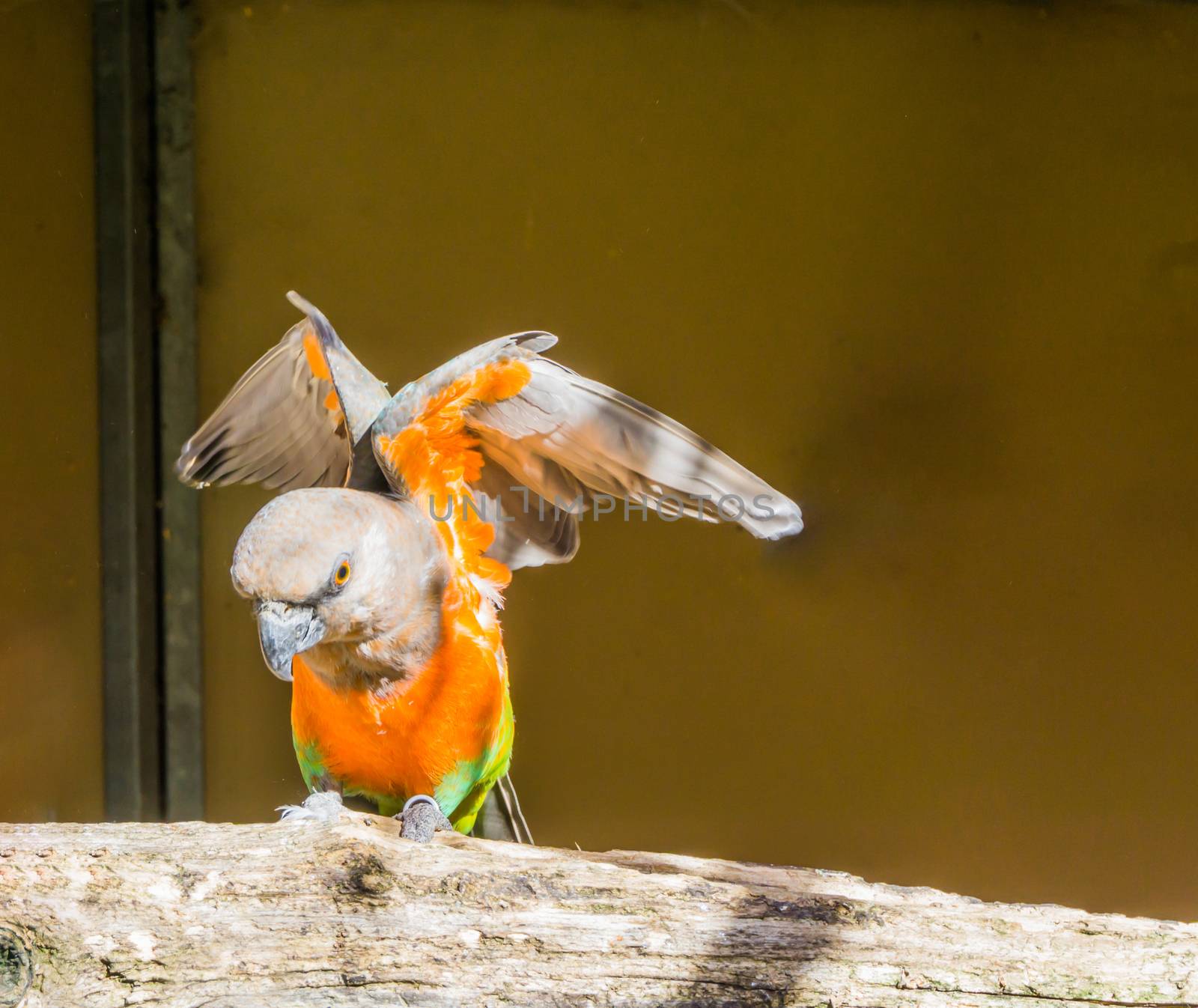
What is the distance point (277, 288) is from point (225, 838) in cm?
216

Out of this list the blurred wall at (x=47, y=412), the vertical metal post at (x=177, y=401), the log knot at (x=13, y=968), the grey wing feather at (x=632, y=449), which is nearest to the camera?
the log knot at (x=13, y=968)

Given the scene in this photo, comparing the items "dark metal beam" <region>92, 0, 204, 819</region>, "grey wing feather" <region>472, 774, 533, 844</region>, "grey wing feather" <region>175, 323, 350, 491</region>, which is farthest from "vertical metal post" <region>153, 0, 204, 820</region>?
"grey wing feather" <region>472, 774, 533, 844</region>

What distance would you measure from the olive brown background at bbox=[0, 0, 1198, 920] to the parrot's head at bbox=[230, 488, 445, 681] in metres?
1.35

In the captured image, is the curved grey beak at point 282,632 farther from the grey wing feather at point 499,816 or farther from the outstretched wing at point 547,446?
the grey wing feather at point 499,816

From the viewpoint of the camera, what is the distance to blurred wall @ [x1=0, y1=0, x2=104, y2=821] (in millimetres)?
3021

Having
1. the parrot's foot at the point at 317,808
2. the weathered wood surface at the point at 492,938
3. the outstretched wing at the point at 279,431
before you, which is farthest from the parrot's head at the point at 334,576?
the outstretched wing at the point at 279,431

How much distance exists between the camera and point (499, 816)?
10.1ft

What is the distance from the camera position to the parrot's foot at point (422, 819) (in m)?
2.23

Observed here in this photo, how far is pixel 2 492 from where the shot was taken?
3.07 m

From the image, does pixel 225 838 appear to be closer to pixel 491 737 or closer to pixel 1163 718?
pixel 491 737

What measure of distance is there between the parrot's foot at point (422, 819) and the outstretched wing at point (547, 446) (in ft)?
2.11

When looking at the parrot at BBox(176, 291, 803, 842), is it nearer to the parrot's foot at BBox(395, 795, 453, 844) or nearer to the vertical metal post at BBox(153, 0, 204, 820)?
the parrot's foot at BBox(395, 795, 453, 844)

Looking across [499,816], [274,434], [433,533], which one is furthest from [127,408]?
[499,816]

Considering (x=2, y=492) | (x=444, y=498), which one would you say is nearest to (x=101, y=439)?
(x=2, y=492)
